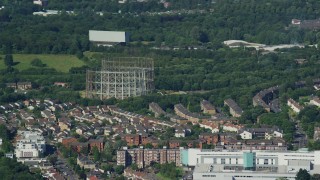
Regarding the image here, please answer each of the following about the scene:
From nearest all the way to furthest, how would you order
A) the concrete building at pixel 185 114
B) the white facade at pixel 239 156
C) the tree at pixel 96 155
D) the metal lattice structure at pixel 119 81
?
the white facade at pixel 239 156
the tree at pixel 96 155
the concrete building at pixel 185 114
the metal lattice structure at pixel 119 81

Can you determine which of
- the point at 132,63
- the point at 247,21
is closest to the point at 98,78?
the point at 132,63

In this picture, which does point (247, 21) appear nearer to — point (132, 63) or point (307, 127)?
point (132, 63)

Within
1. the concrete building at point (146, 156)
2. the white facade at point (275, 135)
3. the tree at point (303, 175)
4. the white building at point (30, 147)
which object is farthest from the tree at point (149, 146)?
the tree at point (303, 175)

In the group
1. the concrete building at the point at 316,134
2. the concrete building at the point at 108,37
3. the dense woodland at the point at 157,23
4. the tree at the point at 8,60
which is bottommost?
the dense woodland at the point at 157,23

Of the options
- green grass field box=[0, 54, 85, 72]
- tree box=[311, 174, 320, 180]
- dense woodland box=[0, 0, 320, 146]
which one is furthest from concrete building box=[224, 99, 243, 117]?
tree box=[311, 174, 320, 180]

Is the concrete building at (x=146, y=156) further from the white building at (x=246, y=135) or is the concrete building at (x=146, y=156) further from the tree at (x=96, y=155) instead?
the white building at (x=246, y=135)

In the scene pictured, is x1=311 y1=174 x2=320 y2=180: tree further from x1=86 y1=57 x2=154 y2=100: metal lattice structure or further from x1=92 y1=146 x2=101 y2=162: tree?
x1=86 y1=57 x2=154 y2=100: metal lattice structure
